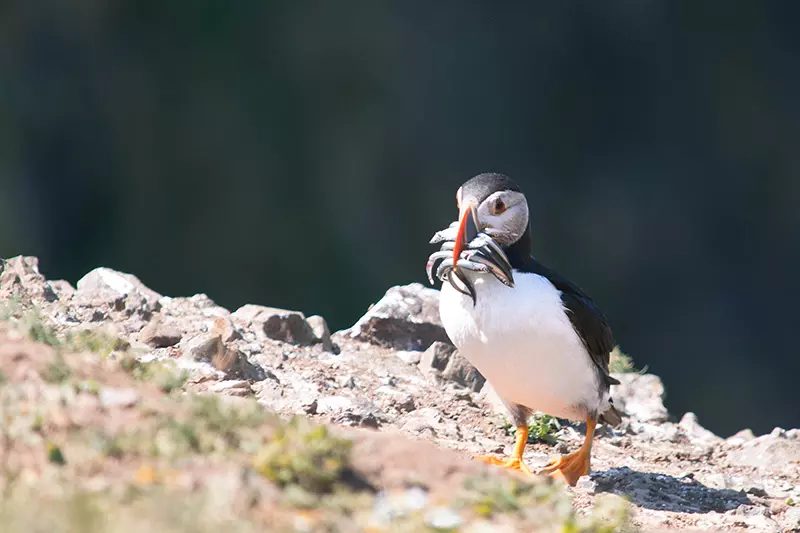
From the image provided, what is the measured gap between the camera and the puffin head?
5.01 m

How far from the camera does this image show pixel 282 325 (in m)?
6.30

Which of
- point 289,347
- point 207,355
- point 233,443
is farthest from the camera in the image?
point 289,347

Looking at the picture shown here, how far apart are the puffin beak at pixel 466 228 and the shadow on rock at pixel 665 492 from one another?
4.54 ft

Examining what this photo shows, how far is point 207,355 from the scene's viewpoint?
17.7 feet

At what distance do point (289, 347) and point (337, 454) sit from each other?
3.18 meters

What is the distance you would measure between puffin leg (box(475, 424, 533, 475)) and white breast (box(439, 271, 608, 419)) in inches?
8.6

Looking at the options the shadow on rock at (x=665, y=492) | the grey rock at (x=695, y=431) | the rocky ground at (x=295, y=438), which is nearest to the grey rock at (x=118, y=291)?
the rocky ground at (x=295, y=438)

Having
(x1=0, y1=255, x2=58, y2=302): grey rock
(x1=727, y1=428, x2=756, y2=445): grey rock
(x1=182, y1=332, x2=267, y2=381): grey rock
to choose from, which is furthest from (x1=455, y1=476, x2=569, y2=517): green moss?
(x1=727, y1=428, x2=756, y2=445): grey rock

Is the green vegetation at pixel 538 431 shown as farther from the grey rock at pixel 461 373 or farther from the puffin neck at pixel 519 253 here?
the puffin neck at pixel 519 253

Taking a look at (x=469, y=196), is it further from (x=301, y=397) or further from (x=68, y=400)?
(x=68, y=400)

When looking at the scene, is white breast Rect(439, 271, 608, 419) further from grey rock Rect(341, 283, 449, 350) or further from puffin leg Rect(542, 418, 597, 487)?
grey rock Rect(341, 283, 449, 350)

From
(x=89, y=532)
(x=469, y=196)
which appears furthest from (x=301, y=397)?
(x=89, y=532)

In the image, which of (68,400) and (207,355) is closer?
(68,400)

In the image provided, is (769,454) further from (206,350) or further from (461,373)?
(206,350)
